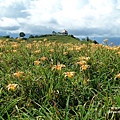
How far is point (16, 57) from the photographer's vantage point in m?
7.67

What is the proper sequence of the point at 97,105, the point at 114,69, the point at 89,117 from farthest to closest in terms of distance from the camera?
1. the point at 114,69
2. the point at 97,105
3. the point at 89,117

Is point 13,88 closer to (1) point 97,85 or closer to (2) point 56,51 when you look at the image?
(1) point 97,85

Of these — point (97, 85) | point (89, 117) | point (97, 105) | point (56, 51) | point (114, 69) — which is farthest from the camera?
Answer: point (56, 51)

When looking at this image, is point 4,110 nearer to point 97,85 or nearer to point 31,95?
point 31,95

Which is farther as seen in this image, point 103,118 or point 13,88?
point 13,88

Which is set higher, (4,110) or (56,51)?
(56,51)

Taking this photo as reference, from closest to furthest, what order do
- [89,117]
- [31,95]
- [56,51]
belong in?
[89,117] → [31,95] → [56,51]

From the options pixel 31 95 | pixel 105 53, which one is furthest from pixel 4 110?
pixel 105 53

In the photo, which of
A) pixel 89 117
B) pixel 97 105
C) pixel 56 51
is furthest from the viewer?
pixel 56 51

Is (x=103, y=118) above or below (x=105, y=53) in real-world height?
below

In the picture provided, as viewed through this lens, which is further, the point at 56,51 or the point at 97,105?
the point at 56,51

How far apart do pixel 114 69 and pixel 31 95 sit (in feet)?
6.56

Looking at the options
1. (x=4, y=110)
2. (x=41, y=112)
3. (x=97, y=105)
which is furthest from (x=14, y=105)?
(x=97, y=105)

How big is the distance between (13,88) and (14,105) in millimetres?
266
